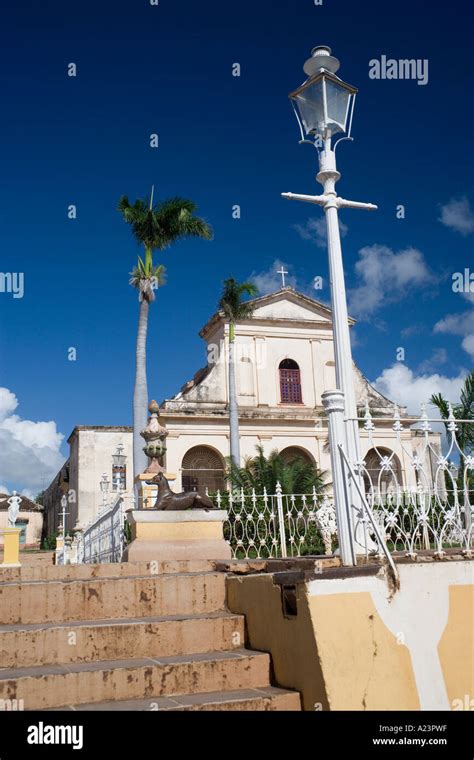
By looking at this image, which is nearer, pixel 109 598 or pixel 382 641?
pixel 382 641

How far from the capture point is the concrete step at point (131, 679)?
3711 mm

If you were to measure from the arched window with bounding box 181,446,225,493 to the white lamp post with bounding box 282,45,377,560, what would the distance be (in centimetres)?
1824

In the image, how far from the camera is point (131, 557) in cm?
754

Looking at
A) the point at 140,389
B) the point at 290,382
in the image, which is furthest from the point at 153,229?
the point at 290,382

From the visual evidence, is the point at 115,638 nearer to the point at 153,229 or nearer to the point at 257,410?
the point at 153,229

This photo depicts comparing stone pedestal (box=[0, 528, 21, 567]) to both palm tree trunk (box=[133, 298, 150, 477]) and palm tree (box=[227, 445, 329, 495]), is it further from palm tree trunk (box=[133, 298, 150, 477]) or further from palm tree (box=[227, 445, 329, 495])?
palm tree (box=[227, 445, 329, 495])

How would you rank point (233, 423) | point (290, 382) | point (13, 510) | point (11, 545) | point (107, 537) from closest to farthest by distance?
point (107, 537) < point (11, 545) < point (13, 510) < point (233, 423) < point (290, 382)

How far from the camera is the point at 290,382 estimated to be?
27719 millimetres

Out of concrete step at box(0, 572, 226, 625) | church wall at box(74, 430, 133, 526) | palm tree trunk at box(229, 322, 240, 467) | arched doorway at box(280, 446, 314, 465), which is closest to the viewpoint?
concrete step at box(0, 572, 226, 625)

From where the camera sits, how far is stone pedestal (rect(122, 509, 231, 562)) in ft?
24.8

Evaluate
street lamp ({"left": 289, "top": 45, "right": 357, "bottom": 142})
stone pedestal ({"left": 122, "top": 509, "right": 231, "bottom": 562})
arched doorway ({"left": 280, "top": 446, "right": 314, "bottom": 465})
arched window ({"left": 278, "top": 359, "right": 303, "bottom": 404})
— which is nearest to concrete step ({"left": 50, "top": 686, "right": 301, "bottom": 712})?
stone pedestal ({"left": 122, "top": 509, "right": 231, "bottom": 562})

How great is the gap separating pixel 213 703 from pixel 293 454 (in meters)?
23.2

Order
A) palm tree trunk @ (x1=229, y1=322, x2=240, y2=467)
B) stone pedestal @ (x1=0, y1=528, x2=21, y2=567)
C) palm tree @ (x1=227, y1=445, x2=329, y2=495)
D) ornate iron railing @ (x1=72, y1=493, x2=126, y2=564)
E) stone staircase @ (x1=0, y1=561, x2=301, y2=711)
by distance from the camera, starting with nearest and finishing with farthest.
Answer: stone staircase @ (x1=0, y1=561, x2=301, y2=711) → ornate iron railing @ (x1=72, y1=493, x2=126, y2=564) → stone pedestal @ (x1=0, y1=528, x2=21, y2=567) → palm tree @ (x1=227, y1=445, x2=329, y2=495) → palm tree trunk @ (x1=229, y1=322, x2=240, y2=467)
